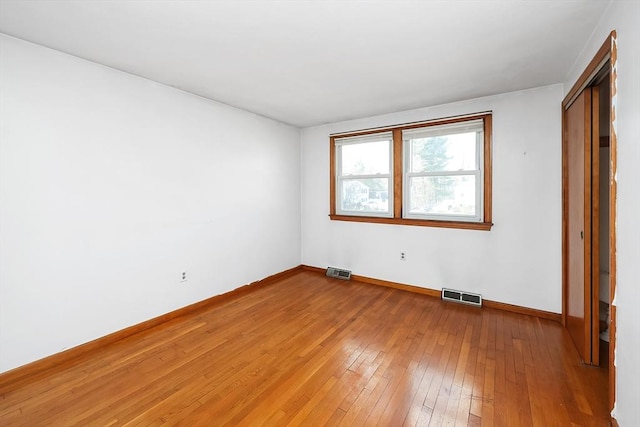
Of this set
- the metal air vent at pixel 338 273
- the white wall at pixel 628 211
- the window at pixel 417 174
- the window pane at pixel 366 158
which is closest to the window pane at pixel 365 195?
the window at pixel 417 174

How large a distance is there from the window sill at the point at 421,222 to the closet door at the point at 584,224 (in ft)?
2.83

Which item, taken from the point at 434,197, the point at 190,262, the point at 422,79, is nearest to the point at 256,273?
the point at 190,262

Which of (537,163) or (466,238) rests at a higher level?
(537,163)

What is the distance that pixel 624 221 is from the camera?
149 cm

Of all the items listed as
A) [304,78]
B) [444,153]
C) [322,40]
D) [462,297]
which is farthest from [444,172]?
[322,40]

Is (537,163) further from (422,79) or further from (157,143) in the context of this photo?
(157,143)

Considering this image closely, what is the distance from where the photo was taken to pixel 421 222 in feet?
12.3

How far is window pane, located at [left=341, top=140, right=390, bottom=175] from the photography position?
4.15 metres

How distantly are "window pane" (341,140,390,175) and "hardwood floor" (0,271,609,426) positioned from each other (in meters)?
2.15

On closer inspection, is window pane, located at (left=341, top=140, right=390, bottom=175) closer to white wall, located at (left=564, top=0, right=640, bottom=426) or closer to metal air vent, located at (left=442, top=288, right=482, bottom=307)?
metal air vent, located at (left=442, top=288, right=482, bottom=307)

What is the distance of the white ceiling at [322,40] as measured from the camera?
1.71 meters

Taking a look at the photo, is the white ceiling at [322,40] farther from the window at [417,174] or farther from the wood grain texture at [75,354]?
the wood grain texture at [75,354]

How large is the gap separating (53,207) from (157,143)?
1045 millimetres

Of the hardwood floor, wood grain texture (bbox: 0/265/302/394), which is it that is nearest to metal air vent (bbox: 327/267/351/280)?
the hardwood floor
